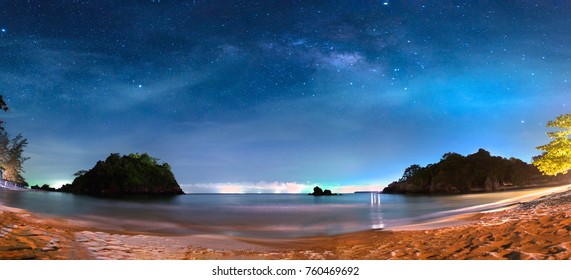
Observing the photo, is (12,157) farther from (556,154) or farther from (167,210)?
(556,154)

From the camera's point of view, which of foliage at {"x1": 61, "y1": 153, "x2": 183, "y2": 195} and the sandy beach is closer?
the sandy beach

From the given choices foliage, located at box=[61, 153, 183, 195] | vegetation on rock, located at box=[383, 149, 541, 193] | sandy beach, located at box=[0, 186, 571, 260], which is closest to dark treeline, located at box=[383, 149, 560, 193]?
vegetation on rock, located at box=[383, 149, 541, 193]

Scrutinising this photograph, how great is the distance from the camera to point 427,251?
3172 mm

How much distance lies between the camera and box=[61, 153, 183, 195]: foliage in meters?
3.93

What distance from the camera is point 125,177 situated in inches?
190

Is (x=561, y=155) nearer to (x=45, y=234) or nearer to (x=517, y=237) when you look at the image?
(x=517, y=237)

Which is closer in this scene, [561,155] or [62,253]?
[62,253]

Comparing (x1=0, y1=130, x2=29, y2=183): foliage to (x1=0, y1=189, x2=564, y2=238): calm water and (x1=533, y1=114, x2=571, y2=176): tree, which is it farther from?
(x1=533, y1=114, x2=571, y2=176): tree

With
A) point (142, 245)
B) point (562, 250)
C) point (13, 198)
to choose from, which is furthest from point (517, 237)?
point (13, 198)

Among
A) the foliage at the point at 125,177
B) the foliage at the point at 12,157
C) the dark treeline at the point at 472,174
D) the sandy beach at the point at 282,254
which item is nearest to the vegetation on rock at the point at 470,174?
the dark treeline at the point at 472,174

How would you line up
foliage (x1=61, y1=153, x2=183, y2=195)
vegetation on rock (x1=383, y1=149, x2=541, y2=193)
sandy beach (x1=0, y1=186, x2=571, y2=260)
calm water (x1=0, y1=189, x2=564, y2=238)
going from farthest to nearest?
calm water (x1=0, y1=189, x2=564, y2=238) < vegetation on rock (x1=383, y1=149, x2=541, y2=193) < foliage (x1=61, y1=153, x2=183, y2=195) < sandy beach (x1=0, y1=186, x2=571, y2=260)

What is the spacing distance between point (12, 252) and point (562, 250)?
4964 mm
